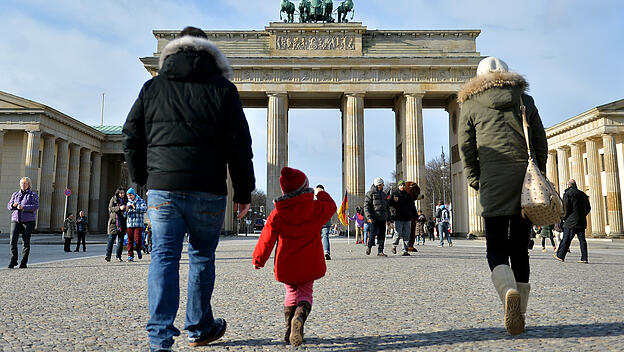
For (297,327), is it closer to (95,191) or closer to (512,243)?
(512,243)

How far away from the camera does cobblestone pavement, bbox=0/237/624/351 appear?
341 centimetres

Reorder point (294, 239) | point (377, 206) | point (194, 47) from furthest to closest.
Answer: point (377, 206), point (294, 239), point (194, 47)

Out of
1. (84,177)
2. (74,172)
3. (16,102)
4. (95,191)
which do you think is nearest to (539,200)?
(16,102)

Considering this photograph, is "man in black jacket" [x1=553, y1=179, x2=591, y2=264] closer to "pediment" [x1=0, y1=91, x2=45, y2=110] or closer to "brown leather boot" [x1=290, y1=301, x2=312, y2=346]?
"brown leather boot" [x1=290, y1=301, x2=312, y2=346]

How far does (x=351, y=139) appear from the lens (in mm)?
37844

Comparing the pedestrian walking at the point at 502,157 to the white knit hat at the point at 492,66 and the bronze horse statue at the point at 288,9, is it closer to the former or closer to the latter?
the white knit hat at the point at 492,66

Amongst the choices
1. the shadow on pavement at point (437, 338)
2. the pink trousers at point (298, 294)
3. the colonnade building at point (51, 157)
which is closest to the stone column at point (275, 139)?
the colonnade building at point (51, 157)

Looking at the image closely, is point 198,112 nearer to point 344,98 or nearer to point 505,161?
point 505,161

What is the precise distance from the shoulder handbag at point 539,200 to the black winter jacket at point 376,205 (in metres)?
9.31

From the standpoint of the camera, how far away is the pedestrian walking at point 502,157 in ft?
12.4

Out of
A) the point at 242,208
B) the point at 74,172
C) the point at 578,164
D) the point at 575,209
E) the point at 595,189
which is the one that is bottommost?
the point at 242,208

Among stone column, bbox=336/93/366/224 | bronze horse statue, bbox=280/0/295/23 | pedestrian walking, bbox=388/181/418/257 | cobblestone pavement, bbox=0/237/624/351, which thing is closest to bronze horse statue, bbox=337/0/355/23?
bronze horse statue, bbox=280/0/295/23

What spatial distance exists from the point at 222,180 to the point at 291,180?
73cm

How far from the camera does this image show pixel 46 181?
37.5m
